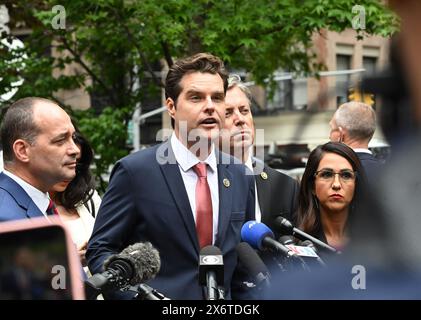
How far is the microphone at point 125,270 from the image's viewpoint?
2.86 m

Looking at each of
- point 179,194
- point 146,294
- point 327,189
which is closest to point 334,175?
point 327,189

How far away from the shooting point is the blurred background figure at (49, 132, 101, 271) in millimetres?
5805

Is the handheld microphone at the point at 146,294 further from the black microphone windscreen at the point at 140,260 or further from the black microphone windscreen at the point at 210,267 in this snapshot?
the black microphone windscreen at the point at 210,267

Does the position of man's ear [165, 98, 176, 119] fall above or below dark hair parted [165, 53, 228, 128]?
below

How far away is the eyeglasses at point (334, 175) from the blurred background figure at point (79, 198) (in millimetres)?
1571

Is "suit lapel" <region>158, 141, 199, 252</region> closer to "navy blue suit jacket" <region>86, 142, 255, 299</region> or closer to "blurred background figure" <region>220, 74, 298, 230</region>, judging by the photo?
"navy blue suit jacket" <region>86, 142, 255, 299</region>

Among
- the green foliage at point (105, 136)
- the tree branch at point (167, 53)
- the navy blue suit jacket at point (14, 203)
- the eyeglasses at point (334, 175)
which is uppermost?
the tree branch at point (167, 53)

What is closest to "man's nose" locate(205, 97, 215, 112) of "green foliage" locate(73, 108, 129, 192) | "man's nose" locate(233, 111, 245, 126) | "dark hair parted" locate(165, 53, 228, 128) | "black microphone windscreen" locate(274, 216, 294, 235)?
"dark hair parted" locate(165, 53, 228, 128)

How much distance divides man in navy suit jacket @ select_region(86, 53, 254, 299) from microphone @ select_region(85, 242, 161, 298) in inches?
34.7

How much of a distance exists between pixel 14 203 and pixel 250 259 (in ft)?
3.91

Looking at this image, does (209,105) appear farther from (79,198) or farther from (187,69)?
(79,198)

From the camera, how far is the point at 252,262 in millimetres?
3771

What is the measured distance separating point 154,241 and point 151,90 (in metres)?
10.0

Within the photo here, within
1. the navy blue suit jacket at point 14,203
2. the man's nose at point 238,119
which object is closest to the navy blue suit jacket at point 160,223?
the navy blue suit jacket at point 14,203
